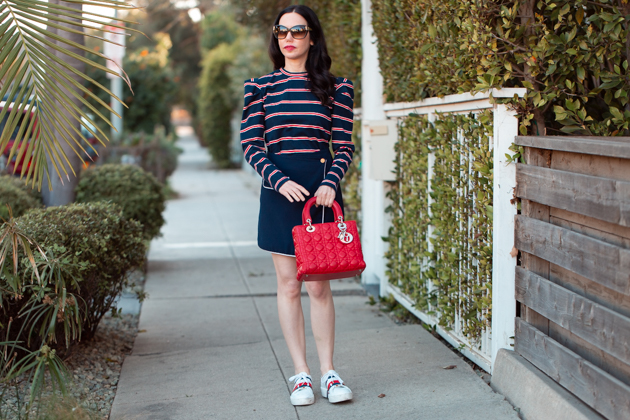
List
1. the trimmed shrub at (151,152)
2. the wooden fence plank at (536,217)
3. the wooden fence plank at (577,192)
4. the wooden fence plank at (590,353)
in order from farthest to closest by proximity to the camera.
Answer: the trimmed shrub at (151,152) → the wooden fence plank at (536,217) → the wooden fence plank at (590,353) → the wooden fence plank at (577,192)

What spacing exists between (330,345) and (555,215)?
1.22 m

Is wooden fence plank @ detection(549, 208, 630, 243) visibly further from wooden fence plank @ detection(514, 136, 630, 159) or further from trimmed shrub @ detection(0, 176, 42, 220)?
trimmed shrub @ detection(0, 176, 42, 220)

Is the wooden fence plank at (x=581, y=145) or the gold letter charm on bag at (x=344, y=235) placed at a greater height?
the wooden fence plank at (x=581, y=145)

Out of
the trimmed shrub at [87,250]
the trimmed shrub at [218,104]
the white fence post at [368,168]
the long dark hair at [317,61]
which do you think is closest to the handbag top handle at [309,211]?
the long dark hair at [317,61]

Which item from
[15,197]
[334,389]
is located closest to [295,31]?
[334,389]

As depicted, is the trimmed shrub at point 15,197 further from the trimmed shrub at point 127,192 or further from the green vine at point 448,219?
the green vine at point 448,219

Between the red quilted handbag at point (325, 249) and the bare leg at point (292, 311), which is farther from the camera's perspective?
the bare leg at point (292, 311)

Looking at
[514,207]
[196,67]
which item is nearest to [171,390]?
[514,207]

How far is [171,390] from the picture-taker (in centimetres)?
339

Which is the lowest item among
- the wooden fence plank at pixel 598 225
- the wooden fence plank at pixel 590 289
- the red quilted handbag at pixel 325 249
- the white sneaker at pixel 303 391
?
the white sneaker at pixel 303 391

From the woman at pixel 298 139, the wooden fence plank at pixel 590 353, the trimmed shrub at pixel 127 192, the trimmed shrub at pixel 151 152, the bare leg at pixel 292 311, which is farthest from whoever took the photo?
the trimmed shrub at pixel 151 152

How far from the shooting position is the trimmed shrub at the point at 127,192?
5938mm

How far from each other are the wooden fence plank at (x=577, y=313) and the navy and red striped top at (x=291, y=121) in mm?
977

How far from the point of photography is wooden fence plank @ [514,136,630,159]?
2229mm
